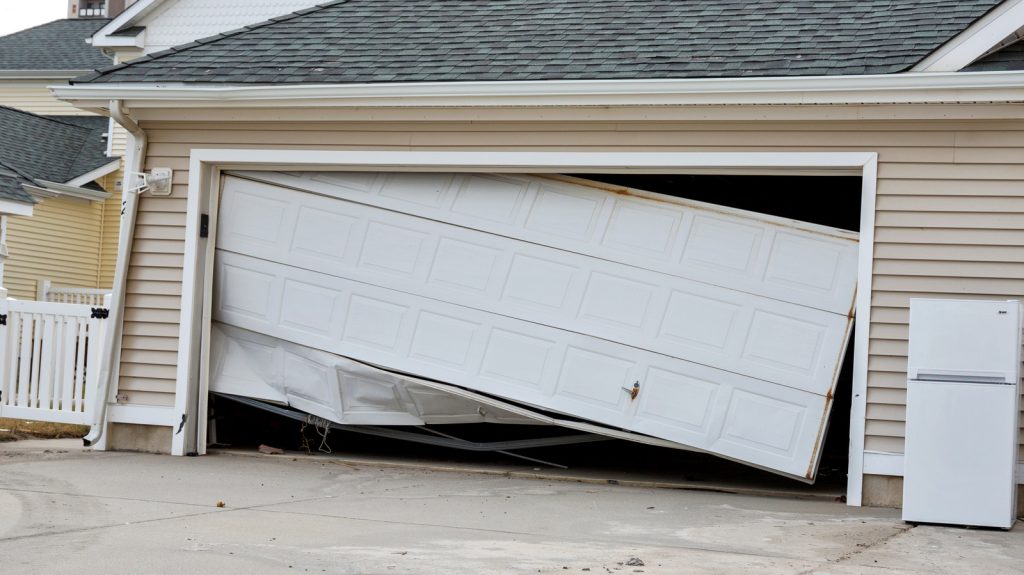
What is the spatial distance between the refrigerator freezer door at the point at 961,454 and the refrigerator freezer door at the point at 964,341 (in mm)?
76

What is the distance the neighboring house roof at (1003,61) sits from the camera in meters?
7.73

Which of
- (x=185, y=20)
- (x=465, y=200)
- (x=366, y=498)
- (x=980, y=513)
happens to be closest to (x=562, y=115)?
(x=465, y=200)

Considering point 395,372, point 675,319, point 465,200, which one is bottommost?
point 395,372

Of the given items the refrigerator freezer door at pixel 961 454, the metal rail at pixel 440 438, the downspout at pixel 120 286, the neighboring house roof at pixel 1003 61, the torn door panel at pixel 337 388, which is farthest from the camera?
the downspout at pixel 120 286

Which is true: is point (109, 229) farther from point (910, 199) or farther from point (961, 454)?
point (961, 454)

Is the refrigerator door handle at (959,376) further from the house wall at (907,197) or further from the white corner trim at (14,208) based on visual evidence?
the white corner trim at (14,208)

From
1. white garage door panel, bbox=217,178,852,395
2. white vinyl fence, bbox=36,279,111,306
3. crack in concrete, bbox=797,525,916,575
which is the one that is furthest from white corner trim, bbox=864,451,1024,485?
white vinyl fence, bbox=36,279,111,306

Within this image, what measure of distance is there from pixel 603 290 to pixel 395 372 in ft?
5.90

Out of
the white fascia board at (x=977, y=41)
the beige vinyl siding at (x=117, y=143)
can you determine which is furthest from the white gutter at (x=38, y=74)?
the white fascia board at (x=977, y=41)

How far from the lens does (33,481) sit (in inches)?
289

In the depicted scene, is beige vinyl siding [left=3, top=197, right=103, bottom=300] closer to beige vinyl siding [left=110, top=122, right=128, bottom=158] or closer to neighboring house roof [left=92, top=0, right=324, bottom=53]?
beige vinyl siding [left=110, top=122, right=128, bottom=158]

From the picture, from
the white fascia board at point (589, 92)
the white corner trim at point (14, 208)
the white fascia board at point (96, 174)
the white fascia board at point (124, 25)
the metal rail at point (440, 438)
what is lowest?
the metal rail at point (440, 438)

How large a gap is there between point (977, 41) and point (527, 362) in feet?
12.9

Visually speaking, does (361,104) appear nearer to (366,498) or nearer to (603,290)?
(603,290)
